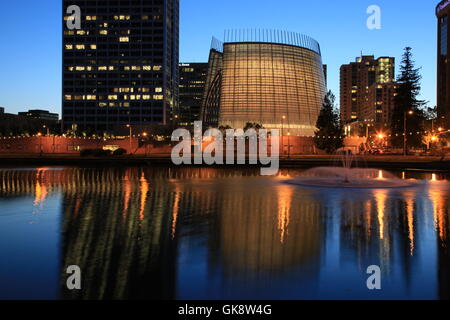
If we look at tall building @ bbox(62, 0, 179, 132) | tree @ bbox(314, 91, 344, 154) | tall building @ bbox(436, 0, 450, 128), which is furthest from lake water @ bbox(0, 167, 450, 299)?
tall building @ bbox(62, 0, 179, 132)

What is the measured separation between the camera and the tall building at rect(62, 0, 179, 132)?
15262cm

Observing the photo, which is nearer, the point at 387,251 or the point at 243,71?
the point at 387,251

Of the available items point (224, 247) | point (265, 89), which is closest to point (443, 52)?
point (265, 89)

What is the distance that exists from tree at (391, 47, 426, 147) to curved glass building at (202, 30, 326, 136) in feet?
73.6

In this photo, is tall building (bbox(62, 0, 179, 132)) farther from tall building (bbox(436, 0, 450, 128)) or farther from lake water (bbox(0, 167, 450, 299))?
lake water (bbox(0, 167, 450, 299))

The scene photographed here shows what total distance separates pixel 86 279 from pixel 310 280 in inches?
146

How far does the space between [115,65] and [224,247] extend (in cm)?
15351

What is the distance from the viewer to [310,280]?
703 cm

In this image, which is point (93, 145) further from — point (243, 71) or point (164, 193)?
point (164, 193)

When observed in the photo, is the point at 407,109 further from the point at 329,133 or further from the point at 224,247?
the point at 224,247

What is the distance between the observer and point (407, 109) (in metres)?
67.1

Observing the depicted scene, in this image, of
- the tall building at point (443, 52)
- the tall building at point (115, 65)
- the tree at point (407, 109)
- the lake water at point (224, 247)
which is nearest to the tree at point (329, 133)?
the tree at point (407, 109)

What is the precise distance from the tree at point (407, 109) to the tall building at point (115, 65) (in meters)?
97.9
